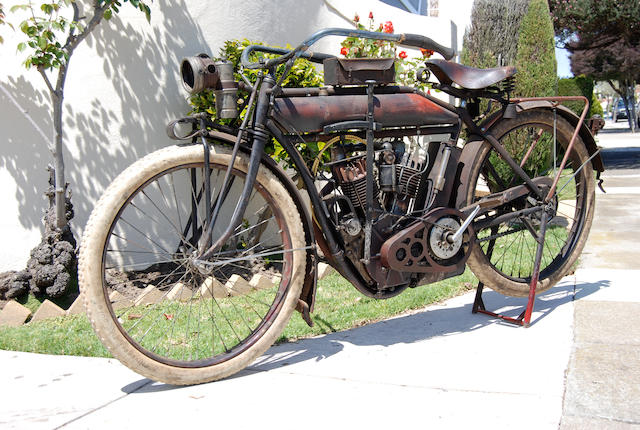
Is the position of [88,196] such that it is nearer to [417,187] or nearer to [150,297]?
[150,297]

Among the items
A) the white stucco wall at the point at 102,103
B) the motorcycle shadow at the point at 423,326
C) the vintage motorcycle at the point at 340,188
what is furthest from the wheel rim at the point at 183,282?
the white stucco wall at the point at 102,103

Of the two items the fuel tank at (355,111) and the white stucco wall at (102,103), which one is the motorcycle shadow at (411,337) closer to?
the fuel tank at (355,111)

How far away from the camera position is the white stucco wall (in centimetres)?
591

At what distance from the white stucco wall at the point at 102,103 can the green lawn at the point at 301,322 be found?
124cm

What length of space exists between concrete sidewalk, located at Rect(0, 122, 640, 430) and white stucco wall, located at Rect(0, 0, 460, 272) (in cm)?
207

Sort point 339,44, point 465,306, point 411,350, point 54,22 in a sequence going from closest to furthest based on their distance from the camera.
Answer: point 411,350
point 465,306
point 54,22
point 339,44

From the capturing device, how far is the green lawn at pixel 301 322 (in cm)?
434

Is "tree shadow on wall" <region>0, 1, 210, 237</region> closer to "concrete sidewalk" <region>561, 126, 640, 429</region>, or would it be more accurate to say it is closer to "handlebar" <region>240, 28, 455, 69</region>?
"handlebar" <region>240, 28, 455, 69</region>

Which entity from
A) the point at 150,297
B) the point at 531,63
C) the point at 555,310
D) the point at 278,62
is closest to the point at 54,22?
the point at 150,297

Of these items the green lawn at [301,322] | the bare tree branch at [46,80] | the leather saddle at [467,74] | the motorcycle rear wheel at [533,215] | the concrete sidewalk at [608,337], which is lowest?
the concrete sidewalk at [608,337]

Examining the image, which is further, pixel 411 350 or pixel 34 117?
pixel 34 117

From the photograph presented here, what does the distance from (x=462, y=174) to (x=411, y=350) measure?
1.13 meters

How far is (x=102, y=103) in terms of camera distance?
6.14 metres

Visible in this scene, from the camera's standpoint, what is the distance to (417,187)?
4031 millimetres
